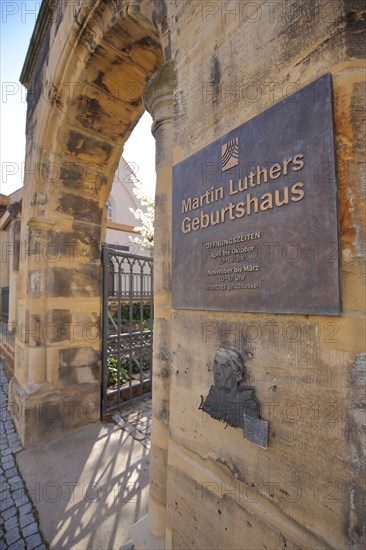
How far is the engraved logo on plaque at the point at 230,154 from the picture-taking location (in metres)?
1.14

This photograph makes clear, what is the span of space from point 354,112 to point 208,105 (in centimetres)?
70

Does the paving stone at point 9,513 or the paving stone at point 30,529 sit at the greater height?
the paving stone at point 30,529

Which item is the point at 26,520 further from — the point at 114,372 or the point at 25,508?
the point at 114,372

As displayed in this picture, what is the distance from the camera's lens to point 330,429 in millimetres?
846

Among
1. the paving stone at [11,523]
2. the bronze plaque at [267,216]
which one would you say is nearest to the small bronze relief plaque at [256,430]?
the bronze plaque at [267,216]

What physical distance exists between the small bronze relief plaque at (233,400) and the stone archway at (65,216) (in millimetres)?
2688

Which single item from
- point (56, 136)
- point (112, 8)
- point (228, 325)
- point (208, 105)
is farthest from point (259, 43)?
point (56, 136)

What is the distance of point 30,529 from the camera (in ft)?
6.43

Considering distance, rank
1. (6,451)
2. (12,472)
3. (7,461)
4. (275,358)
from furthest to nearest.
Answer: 1. (6,451)
2. (7,461)
3. (12,472)
4. (275,358)

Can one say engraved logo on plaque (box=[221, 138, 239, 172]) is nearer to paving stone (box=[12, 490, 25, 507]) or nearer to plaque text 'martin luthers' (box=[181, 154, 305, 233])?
plaque text 'martin luthers' (box=[181, 154, 305, 233])

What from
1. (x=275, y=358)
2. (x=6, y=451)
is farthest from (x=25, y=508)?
(x=275, y=358)

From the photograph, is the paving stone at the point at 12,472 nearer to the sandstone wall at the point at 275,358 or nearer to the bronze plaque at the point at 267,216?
the sandstone wall at the point at 275,358

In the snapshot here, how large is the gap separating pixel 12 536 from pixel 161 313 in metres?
1.94

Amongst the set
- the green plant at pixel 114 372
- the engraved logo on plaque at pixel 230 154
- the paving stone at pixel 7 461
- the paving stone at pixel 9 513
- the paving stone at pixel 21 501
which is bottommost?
the paving stone at pixel 7 461
